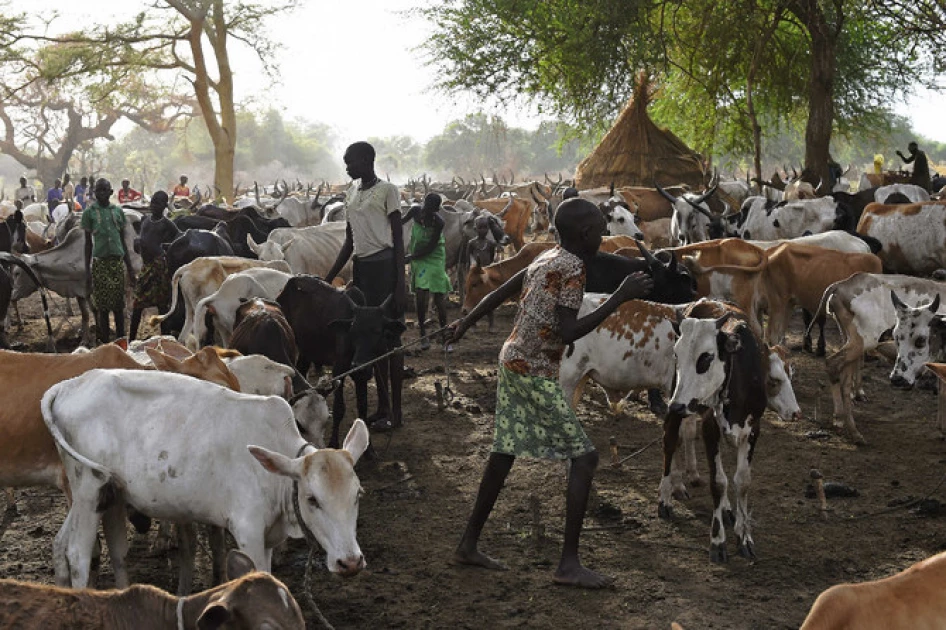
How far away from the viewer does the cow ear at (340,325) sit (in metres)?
8.18

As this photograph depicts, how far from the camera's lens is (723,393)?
19.8 ft

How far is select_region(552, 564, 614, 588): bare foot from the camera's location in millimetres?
5590

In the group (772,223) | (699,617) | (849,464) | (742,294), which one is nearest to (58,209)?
(772,223)

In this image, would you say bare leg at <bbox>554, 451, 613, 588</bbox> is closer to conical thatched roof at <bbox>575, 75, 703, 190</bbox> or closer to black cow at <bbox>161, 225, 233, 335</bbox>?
black cow at <bbox>161, 225, 233, 335</bbox>

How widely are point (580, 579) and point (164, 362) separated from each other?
2586mm

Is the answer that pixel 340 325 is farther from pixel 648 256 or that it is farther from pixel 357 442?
pixel 357 442

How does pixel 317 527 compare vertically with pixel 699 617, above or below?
above

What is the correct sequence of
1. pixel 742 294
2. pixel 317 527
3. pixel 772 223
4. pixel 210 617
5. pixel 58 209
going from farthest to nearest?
pixel 58 209 < pixel 772 223 < pixel 742 294 < pixel 317 527 < pixel 210 617

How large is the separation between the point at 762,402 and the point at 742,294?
16.2 feet

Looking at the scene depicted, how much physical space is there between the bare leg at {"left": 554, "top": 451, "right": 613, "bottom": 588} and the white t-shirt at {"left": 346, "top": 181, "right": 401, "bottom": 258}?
339 cm

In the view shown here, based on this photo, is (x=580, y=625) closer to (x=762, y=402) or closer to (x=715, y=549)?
(x=715, y=549)

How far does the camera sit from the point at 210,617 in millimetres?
3158

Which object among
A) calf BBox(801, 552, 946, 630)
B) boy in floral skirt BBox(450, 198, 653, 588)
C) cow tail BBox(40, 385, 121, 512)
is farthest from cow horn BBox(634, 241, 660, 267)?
calf BBox(801, 552, 946, 630)

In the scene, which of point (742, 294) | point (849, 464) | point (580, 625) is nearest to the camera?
point (580, 625)
